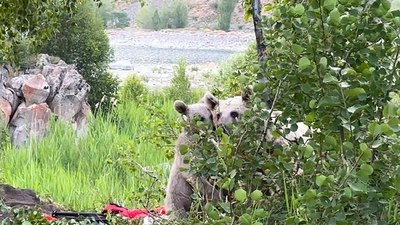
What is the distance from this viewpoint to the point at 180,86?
1077cm

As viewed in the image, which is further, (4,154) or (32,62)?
(32,62)

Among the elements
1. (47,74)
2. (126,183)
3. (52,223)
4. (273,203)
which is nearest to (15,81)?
(47,74)

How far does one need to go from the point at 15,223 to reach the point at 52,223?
0.38ft

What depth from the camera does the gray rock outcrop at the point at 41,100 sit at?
8.84 m

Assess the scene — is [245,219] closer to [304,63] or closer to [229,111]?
[304,63]

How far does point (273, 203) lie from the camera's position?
1.58 meters

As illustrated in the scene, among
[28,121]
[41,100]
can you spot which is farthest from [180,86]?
[28,121]

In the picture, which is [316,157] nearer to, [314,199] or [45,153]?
[314,199]

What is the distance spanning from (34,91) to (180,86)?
2.35 meters

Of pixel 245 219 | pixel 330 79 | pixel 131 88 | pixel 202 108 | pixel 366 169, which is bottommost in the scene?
pixel 131 88

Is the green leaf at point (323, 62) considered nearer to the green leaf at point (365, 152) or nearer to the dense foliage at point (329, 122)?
the dense foliage at point (329, 122)

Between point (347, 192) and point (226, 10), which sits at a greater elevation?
point (347, 192)

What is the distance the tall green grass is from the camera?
527 cm

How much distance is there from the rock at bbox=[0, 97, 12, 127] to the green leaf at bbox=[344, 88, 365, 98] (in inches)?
304
